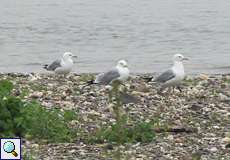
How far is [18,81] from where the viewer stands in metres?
14.0

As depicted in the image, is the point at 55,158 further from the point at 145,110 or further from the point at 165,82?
the point at 165,82

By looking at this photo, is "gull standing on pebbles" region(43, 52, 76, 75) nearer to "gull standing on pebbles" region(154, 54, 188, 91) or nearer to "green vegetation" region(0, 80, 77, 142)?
"gull standing on pebbles" region(154, 54, 188, 91)

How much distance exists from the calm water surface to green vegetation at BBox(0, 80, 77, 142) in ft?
29.8

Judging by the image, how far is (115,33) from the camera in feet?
82.1

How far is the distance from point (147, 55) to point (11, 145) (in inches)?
622

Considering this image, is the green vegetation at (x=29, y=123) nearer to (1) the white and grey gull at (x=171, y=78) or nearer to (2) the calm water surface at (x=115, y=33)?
(1) the white and grey gull at (x=171, y=78)

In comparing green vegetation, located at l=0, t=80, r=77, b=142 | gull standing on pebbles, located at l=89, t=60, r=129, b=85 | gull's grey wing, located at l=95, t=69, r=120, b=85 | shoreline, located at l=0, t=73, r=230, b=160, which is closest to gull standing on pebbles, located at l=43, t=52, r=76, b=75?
shoreline, located at l=0, t=73, r=230, b=160

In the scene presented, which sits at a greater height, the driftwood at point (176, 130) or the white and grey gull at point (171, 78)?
the white and grey gull at point (171, 78)

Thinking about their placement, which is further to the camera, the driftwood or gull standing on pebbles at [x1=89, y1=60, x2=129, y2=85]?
gull standing on pebbles at [x1=89, y1=60, x2=129, y2=85]

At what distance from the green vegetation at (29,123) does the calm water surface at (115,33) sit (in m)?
9.07

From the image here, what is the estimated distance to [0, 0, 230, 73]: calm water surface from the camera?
2005 cm

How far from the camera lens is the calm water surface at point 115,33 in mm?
20047

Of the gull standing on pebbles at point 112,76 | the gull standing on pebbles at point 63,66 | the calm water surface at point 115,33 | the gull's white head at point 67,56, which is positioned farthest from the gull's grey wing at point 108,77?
the calm water surface at point 115,33

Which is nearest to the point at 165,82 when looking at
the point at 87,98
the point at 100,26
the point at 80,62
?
the point at 87,98
